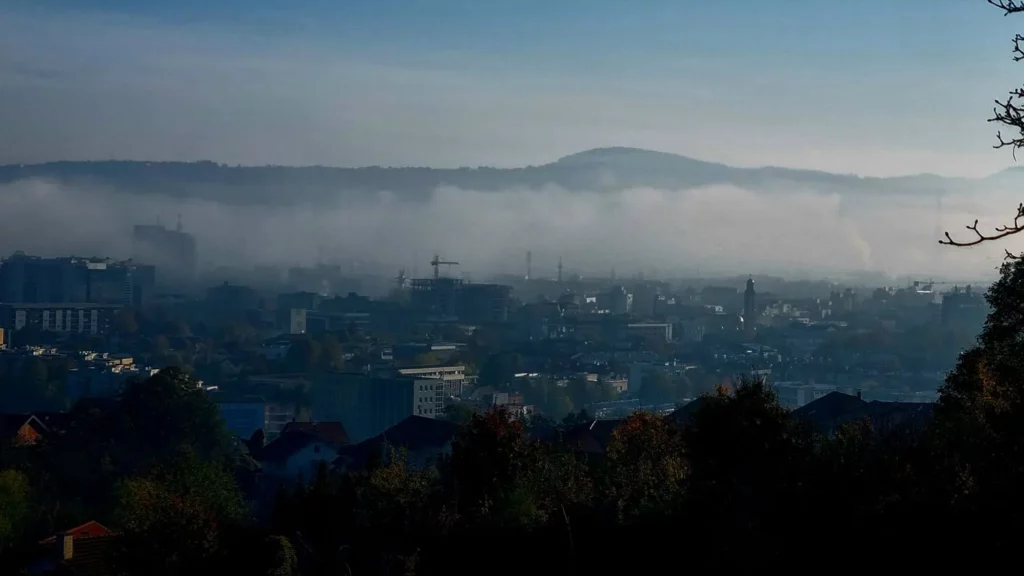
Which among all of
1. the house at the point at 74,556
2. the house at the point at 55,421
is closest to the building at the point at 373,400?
the house at the point at 55,421

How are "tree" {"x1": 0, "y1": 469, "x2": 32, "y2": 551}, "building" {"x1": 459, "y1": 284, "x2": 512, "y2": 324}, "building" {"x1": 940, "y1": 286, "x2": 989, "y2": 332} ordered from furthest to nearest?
"building" {"x1": 459, "y1": 284, "x2": 512, "y2": 324} < "building" {"x1": 940, "y1": 286, "x2": 989, "y2": 332} < "tree" {"x1": 0, "y1": 469, "x2": 32, "y2": 551}

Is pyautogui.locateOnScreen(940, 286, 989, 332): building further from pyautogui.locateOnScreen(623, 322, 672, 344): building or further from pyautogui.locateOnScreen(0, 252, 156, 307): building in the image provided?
Result: pyautogui.locateOnScreen(0, 252, 156, 307): building

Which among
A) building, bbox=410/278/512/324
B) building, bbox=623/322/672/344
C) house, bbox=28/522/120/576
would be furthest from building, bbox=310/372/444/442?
building, bbox=410/278/512/324

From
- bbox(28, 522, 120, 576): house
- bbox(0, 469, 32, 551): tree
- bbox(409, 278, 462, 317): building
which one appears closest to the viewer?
bbox(28, 522, 120, 576): house

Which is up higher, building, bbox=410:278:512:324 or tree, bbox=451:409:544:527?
tree, bbox=451:409:544:527

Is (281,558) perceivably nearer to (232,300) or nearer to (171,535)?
(171,535)

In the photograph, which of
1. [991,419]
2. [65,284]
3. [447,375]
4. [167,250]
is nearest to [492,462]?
[991,419]

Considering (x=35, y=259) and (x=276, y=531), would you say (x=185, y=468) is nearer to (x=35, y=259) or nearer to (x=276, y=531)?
(x=276, y=531)

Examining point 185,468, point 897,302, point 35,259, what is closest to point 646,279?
point 897,302
